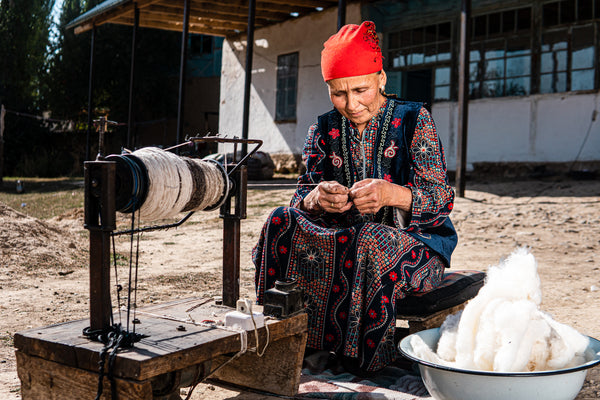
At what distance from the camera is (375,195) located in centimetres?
264

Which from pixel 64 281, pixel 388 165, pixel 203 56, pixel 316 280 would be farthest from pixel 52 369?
pixel 203 56

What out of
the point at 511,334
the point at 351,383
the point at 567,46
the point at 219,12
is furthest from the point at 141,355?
the point at 219,12

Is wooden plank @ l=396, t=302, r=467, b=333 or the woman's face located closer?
wooden plank @ l=396, t=302, r=467, b=333

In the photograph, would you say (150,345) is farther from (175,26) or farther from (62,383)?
(175,26)

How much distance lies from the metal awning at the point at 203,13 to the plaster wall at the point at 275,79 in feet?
0.98

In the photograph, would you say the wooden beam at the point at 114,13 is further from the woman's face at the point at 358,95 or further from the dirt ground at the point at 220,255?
the woman's face at the point at 358,95

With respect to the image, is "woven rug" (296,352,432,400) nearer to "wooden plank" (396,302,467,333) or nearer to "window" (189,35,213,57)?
"wooden plank" (396,302,467,333)

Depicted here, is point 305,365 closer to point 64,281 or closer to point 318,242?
point 318,242

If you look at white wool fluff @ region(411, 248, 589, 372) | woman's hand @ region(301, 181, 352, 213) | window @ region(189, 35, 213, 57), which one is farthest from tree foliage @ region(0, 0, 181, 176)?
white wool fluff @ region(411, 248, 589, 372)

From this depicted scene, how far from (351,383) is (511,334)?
2.72ft

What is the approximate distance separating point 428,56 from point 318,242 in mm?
9724

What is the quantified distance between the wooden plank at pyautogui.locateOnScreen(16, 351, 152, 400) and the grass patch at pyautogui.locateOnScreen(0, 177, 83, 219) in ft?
28.3

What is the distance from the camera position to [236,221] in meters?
2.60

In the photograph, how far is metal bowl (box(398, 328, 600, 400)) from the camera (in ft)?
6.45
